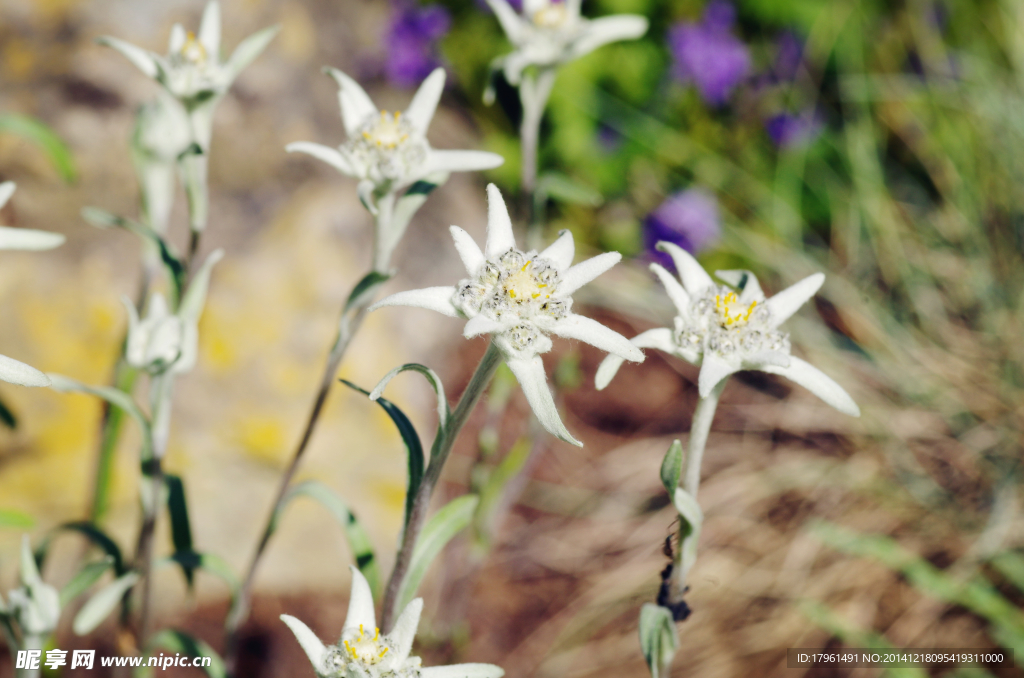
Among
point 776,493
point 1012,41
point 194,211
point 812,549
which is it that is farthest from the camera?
point 1012,41

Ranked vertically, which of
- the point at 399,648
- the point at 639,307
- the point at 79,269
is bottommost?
the point at 399,648

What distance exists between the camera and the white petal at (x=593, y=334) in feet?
3.67

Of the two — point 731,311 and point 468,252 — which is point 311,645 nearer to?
point 468,252

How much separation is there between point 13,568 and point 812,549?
127 inches

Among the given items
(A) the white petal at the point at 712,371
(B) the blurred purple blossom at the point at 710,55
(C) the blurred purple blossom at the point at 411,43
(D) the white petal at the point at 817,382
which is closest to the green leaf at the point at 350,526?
(A) the white petal at the point at 712,371

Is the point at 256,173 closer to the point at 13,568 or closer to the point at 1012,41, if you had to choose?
the point at 13,568

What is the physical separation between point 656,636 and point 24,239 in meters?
1.43

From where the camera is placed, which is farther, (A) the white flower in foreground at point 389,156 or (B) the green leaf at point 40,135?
(B) the green leaf at point 40,135

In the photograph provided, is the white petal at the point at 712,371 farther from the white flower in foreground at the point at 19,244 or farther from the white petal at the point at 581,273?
the white flower in foreground at the point at 19,244

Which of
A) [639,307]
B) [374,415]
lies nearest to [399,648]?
[374,415]

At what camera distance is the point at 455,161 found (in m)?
1.51

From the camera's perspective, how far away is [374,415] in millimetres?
2967

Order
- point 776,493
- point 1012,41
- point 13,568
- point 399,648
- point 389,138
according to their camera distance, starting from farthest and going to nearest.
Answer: point 1012,41, point 776,493, point 13,568, point 389,138, point 399,648

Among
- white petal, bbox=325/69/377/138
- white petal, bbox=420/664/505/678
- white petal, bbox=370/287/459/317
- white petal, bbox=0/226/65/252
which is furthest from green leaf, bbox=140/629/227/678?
white petal, bbox=325/69/377/138
